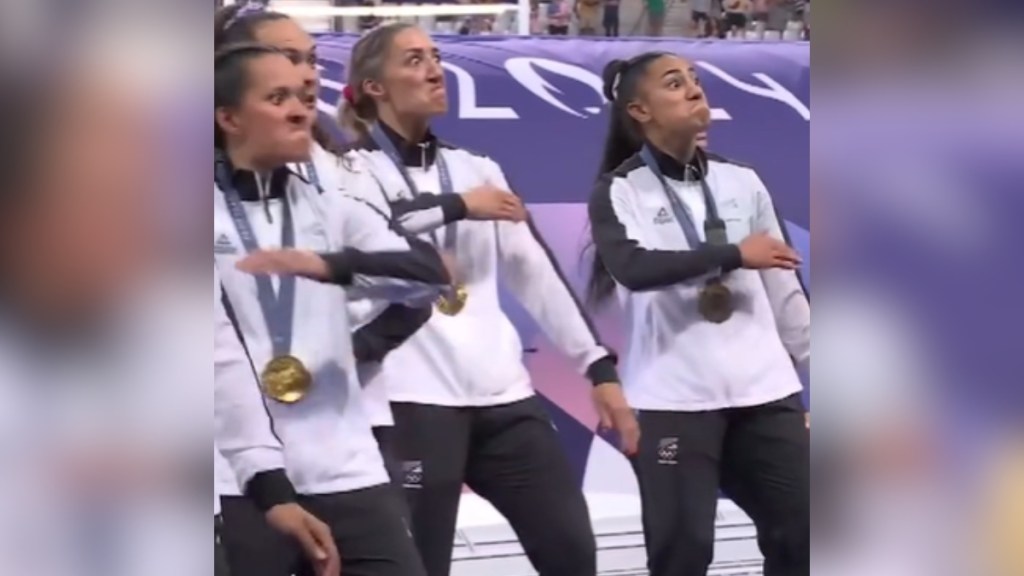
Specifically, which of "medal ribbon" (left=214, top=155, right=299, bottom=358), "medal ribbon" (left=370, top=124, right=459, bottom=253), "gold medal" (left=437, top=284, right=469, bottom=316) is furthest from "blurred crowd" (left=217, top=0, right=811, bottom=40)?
"gold medal" (left=437, top=284, right=469, bottom=316)

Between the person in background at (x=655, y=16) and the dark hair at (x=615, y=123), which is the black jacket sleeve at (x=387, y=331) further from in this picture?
the person in background at (x=655, y=16)

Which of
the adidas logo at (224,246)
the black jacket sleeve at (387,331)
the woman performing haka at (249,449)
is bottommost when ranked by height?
the woman performing haka at (249,449)

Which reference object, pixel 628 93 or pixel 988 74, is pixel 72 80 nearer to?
pixel 628 93

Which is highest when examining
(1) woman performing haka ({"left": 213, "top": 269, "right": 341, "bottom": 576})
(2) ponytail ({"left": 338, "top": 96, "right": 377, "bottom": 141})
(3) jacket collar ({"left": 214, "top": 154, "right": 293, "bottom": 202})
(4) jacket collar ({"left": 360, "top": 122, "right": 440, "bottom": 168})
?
(2) ponytail ({"left": 338, "top": 96, "right": 377, "bottom": 141})

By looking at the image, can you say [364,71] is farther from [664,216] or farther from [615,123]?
[664,216]

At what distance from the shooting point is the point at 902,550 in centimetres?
182

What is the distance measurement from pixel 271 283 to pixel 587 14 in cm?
56

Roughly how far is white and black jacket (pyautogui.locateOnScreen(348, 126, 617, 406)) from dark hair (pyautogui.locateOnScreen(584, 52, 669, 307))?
0.04m

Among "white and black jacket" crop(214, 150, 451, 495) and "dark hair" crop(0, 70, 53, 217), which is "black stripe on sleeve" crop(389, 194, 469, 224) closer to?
"white and black jacket" crop(214, 150, 451, 495)

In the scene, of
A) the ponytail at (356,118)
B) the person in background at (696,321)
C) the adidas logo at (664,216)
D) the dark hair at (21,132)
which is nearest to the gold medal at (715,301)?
the person in background at (696,321)

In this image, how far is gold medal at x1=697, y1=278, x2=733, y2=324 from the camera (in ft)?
5.79

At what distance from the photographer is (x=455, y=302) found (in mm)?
1647

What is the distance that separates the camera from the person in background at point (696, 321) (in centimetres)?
173

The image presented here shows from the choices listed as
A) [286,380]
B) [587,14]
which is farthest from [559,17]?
[286,380]
